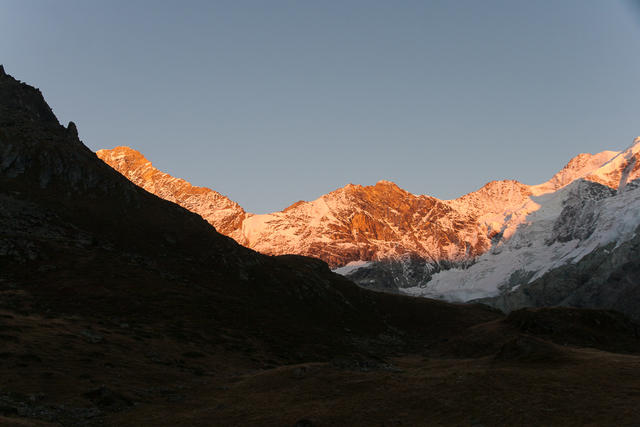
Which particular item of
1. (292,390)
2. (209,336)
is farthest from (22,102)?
(292,390)

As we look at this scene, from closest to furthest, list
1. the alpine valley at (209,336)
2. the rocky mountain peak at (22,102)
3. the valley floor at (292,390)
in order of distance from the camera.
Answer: the valley floor at (292,390), the alpine valley at (209,336), the rocky mountain peak at (22,102)

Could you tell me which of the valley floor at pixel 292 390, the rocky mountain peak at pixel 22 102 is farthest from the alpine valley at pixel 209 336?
the rocky mountain peak at pixel 22 102

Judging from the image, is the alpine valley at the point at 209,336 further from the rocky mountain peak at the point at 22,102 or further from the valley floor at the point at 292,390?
the rocky mountain peak at the point at 22,102

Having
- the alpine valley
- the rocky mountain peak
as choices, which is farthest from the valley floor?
the rocky mountain peak

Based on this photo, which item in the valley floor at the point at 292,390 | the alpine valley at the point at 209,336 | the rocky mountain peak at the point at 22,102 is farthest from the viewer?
the rocky mountain peak at the point at 22,102

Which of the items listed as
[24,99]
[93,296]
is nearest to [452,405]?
[93,296]

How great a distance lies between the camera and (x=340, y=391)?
46875mm

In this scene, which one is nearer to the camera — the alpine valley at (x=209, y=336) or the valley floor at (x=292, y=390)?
the valley floor at (x=292, y=390)

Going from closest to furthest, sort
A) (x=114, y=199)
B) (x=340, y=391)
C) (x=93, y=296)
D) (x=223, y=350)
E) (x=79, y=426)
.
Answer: (x=79, y=426)
(x=340, y=391)
(x=223, y=350)
(x=93, y=296)
(x=114, y=199)

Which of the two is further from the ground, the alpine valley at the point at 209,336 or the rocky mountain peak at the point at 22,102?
the rocky mountain peak at the point at 22,102

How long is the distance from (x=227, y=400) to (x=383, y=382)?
596 inches

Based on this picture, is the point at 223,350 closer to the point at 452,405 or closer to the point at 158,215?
the point at 452,405

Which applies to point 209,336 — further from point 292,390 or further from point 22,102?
point 22,102

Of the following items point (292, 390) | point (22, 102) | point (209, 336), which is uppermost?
point (22, 102)
